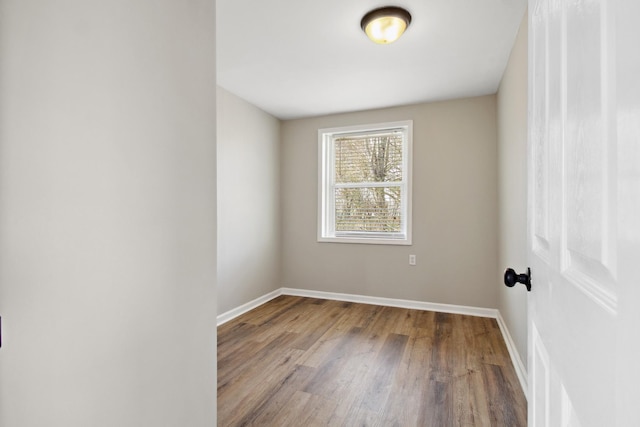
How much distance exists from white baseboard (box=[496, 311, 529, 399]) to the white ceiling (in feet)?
A: 7.35

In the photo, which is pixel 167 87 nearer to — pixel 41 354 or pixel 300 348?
pixel 41 354

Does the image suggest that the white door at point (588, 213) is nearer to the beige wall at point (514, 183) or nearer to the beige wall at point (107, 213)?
the beige wall at point (107, 213)

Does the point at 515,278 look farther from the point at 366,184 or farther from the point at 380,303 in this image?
the point at 366,184

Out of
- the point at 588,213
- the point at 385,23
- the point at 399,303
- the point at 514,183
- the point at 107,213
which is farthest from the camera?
the point at 399,303

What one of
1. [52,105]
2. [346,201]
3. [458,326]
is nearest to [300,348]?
[458,326]

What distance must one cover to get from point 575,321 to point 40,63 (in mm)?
1233

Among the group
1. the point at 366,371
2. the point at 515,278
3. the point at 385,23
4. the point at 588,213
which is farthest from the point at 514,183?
the point at 588,213

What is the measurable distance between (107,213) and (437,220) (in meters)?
3.33

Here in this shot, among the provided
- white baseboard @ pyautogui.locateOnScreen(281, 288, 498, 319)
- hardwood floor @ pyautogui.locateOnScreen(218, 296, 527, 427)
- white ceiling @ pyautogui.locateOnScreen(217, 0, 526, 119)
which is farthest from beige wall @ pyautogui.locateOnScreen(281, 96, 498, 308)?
hardwood floor @ pyautogui.locateOnScreen(218, 296, 527, 427)

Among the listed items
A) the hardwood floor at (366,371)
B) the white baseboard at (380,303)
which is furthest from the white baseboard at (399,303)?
the hardwood floor at (366,371)

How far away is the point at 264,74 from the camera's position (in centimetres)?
294

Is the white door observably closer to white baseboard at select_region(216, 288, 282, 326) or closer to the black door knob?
the black door knob

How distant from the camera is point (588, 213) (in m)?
0.43

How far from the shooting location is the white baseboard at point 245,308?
3.23m
